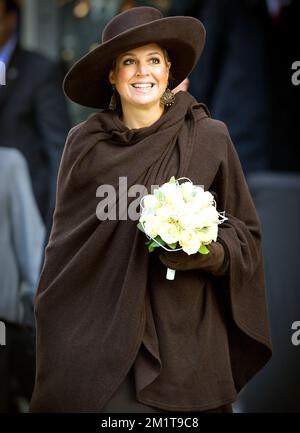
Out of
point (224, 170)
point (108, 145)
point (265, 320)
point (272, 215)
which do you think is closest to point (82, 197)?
point (108, 145)

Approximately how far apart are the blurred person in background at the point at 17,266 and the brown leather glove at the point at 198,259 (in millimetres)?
1714

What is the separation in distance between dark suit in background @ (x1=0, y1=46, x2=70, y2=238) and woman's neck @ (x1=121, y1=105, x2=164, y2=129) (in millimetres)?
2187

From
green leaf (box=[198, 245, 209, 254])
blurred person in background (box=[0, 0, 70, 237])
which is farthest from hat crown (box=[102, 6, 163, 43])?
blurred person in background (box=[0, 0, 70, 237])

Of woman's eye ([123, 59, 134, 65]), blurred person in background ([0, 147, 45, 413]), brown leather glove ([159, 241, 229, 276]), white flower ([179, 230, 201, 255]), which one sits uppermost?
woman's eye ([123, 59, 134, 65])

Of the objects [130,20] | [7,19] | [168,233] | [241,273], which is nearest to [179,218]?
[168,233]

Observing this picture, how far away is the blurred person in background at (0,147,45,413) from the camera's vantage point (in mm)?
5953

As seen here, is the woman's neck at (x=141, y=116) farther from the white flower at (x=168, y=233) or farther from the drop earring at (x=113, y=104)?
the white flower at (x=168, y=233)

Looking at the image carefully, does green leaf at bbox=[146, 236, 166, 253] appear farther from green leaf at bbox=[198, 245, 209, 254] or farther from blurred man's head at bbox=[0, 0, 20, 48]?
blurred man's head at bbox=[0, 0, 20, 48]

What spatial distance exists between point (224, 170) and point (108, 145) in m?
0.42

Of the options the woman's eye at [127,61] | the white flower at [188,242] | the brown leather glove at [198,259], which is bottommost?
the brown leather glove at [198,259]

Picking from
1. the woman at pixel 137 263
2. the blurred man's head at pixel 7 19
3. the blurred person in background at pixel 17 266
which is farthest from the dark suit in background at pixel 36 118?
the woman at pixel 137 263

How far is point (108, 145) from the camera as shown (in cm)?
457

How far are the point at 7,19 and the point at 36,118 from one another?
2.43 feet

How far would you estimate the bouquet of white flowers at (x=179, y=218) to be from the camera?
418 cm
